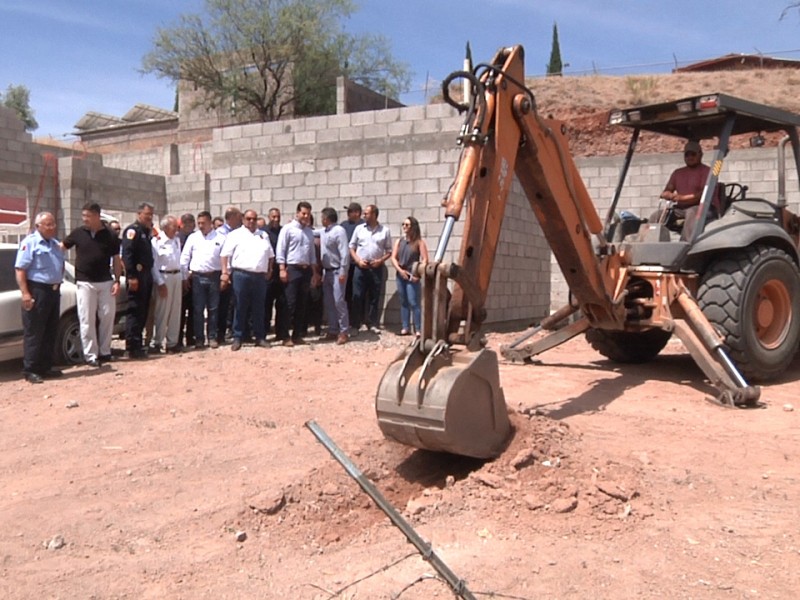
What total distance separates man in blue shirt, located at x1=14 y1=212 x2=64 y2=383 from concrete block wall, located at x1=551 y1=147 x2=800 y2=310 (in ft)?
31.4

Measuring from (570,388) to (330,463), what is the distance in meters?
2.99

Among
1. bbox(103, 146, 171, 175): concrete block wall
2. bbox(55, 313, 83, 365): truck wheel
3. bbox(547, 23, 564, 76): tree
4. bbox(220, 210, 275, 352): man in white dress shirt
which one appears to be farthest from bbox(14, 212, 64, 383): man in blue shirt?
bbox(547, 23, 564, 76): tree

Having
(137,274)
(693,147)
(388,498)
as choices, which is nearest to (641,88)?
(693,147)

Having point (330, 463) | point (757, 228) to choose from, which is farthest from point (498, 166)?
point (757, 228)

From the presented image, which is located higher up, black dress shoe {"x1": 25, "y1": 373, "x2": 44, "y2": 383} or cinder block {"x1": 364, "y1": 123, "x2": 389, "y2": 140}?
cinder block {"x1": 364, "y1": 123, "x2": 389, "y2": 140}

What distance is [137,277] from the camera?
9.09m

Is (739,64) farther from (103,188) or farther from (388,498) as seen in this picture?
(388,498)

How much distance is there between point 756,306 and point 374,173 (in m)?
5.98

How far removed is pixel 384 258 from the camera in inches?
413

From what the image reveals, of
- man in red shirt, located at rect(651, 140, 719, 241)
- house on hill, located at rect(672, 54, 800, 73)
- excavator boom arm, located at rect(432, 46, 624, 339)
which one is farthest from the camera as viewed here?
A: house on hill, located at rect(672, 54, 800, 73)

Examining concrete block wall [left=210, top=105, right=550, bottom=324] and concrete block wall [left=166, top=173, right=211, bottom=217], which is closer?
concrete block wall [left=210, top=105, right=550, bottom=324]

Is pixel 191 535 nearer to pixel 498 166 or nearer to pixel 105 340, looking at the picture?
pixel 498 166

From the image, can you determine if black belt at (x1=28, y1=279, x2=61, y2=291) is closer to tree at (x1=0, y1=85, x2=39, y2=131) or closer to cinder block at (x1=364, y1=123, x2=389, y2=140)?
cinder block at (x1=364, y1=123, x2=389, y2=140)

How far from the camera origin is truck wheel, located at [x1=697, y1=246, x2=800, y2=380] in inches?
268
